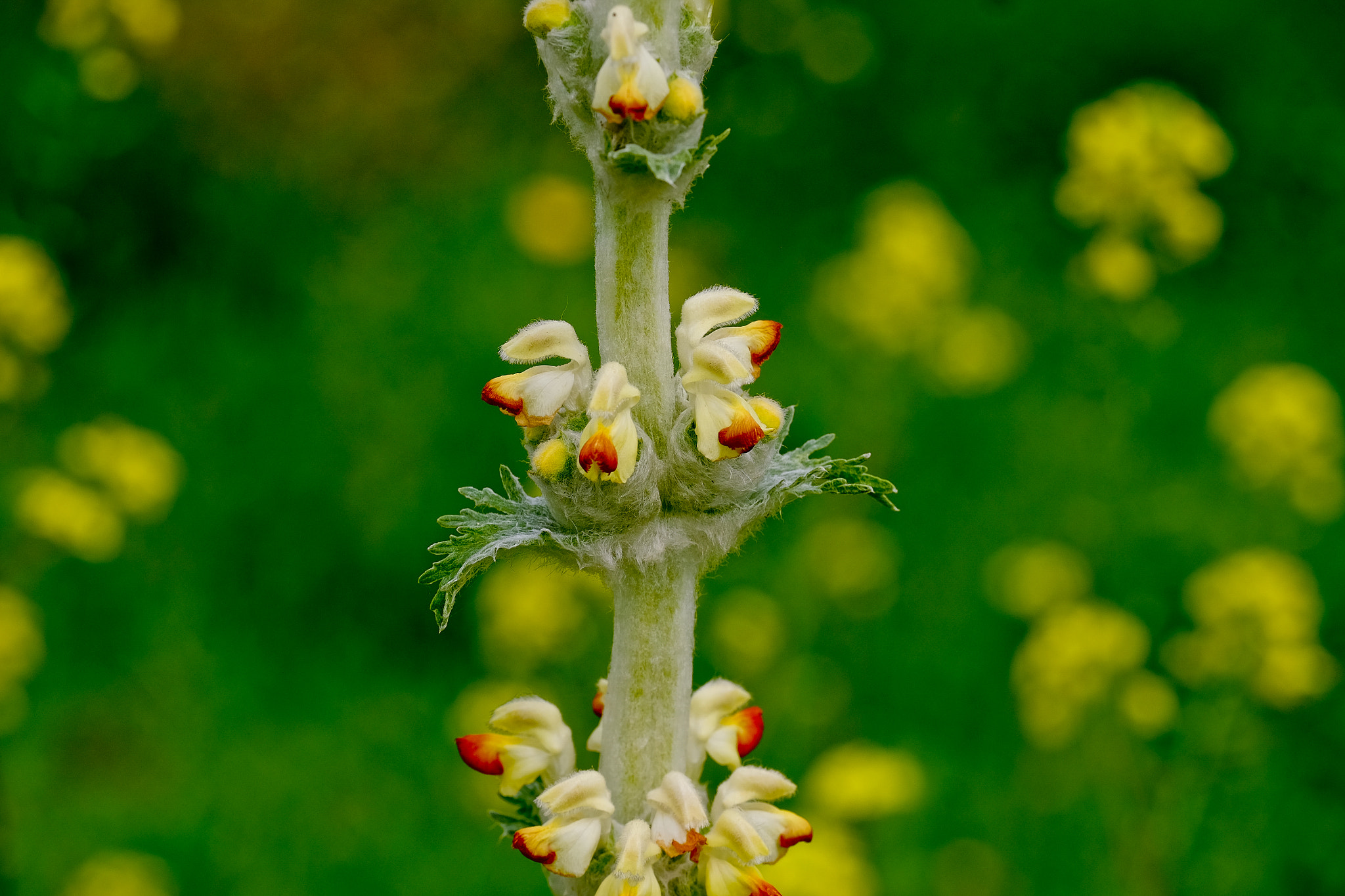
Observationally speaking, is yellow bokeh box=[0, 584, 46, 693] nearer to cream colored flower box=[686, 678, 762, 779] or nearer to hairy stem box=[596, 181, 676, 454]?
cream colored flower box=[686, 678, 762, 779]

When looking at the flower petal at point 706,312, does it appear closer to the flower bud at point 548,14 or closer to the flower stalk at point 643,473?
the flower stalk at point 643,473

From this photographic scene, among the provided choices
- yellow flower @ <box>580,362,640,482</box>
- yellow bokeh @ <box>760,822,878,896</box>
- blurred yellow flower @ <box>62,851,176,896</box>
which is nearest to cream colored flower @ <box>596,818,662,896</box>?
yellow flower @ <box>580,362,640,482</box>

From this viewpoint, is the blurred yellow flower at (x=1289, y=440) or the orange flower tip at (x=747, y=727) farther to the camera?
the blurred yellow flower at (x=1289, y=440)

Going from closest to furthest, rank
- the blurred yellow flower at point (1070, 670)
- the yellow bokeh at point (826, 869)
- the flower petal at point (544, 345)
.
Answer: the flower petal at point (544, 345)
the yellow bokeh at point (826, 869)
the blurred yellow flower at point (1070, 670)

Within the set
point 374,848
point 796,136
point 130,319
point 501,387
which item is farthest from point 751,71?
point 501,387

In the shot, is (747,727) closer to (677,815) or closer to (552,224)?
(677,815)

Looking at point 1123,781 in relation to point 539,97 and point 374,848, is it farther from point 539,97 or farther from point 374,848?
point 539,97

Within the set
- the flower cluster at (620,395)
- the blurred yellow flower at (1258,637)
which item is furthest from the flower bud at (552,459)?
the blurred yellow flower at (1258,637)
